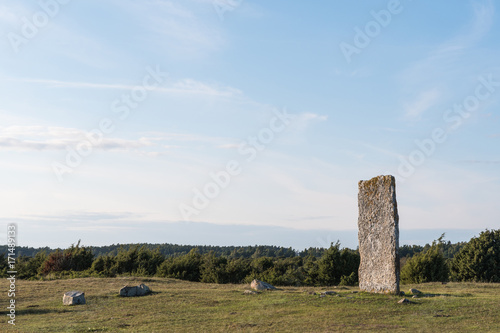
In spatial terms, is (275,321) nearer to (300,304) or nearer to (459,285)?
(300,304)

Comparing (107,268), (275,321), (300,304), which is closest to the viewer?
(275,321)

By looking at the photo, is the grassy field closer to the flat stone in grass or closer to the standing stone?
the flat stone in grass

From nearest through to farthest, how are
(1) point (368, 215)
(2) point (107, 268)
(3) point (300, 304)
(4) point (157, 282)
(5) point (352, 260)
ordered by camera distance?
(3) point (300, 304) < (1) point (368, 215) < (4) point (157, 282) < (5) point (352, 260) < (2) point (107, 268)

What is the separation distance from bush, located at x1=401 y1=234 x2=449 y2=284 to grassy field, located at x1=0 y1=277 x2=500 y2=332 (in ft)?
41.4

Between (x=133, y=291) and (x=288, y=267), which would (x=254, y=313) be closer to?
(x=133, y=291)

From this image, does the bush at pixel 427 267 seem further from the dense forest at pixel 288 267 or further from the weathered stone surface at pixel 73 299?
the weathered stone surface at pixel 73 299

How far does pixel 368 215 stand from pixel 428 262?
14742mm

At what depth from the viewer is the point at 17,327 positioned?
14719 millimetres

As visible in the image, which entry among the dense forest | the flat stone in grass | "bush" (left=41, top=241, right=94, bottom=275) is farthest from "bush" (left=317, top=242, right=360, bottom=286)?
"bush" (left=41, top=241, right=94, bottom=275)

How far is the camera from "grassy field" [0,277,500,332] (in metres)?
13.8

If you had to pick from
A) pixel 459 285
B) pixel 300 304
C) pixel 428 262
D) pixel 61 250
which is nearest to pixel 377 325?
pixel 300 304

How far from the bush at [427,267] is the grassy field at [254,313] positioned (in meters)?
12.6

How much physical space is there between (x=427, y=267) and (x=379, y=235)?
15019 millimetres

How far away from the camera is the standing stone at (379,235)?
61.1 ft
